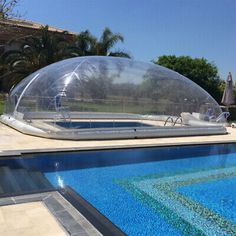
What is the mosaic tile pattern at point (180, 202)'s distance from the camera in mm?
5225

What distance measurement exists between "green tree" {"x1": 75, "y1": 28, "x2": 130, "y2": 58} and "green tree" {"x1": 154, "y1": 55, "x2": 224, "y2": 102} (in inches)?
372

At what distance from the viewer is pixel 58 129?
39.0 feet

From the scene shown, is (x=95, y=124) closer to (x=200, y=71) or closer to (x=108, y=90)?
(x=108, y=90)

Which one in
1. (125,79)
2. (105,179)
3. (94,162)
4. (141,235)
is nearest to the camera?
(141,235)

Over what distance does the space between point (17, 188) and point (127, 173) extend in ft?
10.1

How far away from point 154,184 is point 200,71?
28650 mm

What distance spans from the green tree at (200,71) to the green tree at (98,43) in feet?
31.0

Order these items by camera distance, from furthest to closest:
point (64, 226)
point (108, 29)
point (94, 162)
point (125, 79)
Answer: point (108, 29) → point (125, 79) → point (94, 162) → point (64, 226)

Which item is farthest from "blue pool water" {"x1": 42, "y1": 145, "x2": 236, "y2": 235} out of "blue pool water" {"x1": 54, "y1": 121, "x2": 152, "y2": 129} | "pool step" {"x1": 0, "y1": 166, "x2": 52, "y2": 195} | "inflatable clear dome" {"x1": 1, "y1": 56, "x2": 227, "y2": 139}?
"inflatable clear dome" {"x1": 1, "y1": 56, "x2": 227, "y2": 139}

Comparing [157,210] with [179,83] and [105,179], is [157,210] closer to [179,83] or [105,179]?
[105,179]

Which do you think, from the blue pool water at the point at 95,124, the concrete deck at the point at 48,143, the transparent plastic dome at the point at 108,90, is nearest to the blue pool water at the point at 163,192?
the concrete deck at the point at 48,143

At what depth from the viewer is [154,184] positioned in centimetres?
752

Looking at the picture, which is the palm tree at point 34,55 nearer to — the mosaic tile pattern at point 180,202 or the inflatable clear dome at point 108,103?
the inflatable clear dome at point 108,103

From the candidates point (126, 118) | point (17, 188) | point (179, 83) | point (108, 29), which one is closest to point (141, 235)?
point (17, 188)
